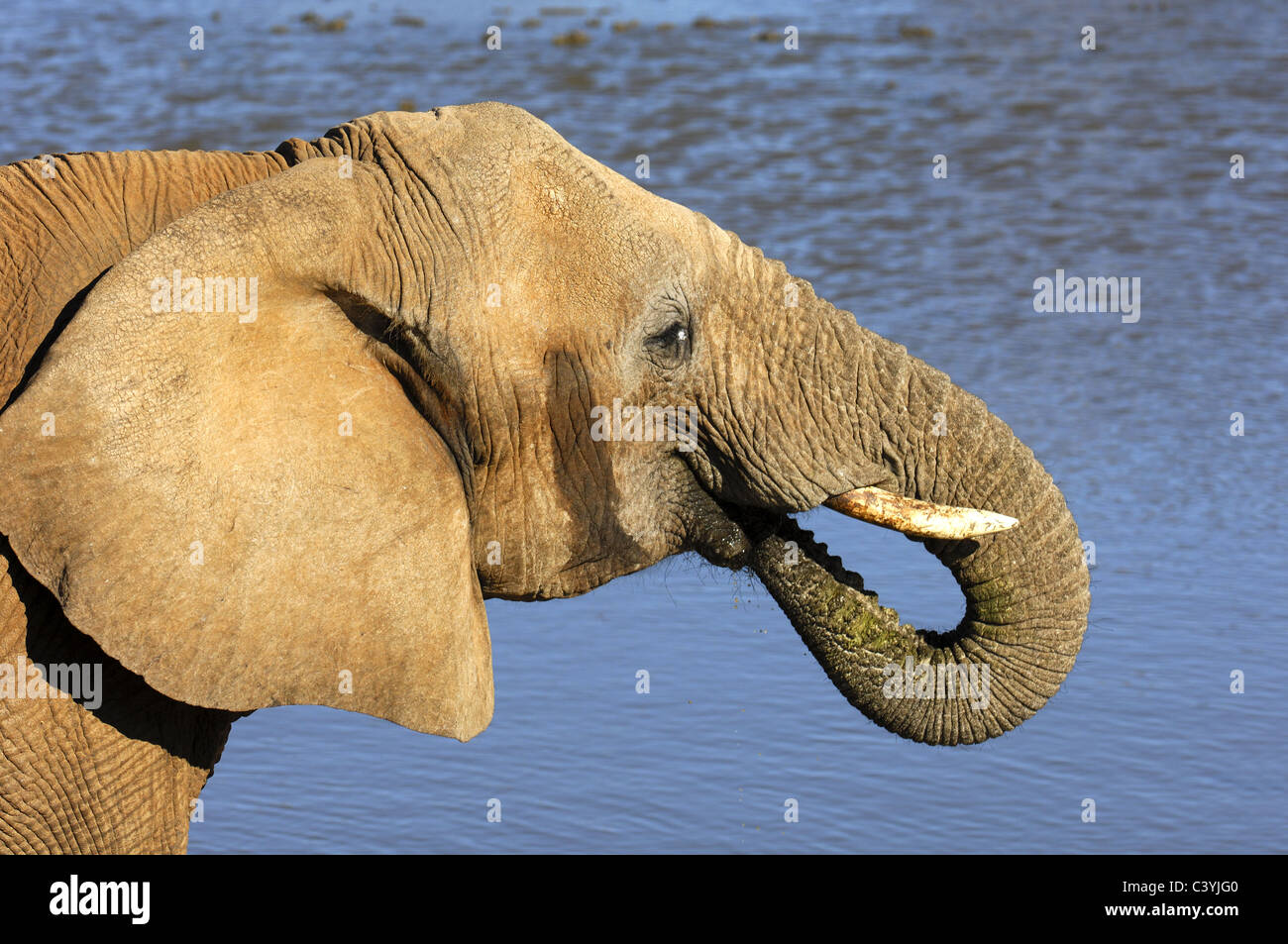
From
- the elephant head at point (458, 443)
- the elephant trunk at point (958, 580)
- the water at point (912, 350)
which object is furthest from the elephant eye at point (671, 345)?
the water at point (912, 350)

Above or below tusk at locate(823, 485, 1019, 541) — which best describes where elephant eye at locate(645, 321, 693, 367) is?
above

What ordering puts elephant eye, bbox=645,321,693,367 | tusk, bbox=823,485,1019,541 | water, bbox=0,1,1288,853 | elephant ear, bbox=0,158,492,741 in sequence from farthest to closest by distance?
1. water, bbox=0,1,1288,853
2. tusk, bbox=823,485,1019,541
3. elephant eye, bbox=645,321,693,367
4. elephant ear, bbox=0,158,492,741

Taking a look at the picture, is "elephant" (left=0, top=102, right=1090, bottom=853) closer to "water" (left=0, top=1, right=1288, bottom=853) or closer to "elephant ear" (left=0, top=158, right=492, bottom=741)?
"elephant ear" (left=0, top=158, right=492, bottom=741)

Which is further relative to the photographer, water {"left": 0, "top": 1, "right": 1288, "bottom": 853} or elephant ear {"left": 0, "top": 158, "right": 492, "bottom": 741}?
water {"left": 0, "top": 1, "right": 1288, "bottom": 853}

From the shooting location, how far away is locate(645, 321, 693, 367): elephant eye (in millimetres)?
4043

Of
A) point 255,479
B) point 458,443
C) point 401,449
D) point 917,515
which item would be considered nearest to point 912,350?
point 917,515

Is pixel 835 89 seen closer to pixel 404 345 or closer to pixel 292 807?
pixel 292 807

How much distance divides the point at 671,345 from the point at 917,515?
0.62 metres

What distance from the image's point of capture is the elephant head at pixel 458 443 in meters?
3.53

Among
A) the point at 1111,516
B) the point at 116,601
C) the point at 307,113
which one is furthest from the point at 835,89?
the point at 116,601

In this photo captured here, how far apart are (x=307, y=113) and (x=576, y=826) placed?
9059mm

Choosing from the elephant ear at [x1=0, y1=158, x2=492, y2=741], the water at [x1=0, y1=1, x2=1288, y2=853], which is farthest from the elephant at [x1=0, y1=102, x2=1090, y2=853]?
the water at [x1=0, y1=1, x2=1288, y2=853]

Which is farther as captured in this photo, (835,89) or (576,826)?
(835,89)

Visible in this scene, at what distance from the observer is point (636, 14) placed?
18.6 metres
